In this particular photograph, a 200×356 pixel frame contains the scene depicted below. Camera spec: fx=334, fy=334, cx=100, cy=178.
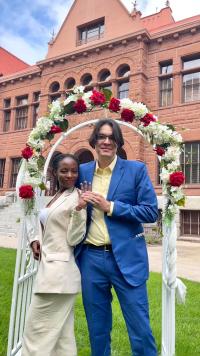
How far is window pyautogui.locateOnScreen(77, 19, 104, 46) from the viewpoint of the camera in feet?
69.4

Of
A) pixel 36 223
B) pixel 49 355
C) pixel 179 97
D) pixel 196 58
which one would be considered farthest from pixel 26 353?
pixel 196 58

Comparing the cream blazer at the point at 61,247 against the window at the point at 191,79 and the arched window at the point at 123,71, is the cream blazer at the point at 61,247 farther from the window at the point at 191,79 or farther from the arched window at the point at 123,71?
the arched window at the point at 123,71

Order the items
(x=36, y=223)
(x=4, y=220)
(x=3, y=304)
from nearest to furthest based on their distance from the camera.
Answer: (x=36, y=223) → (x=3, y=304) → (x=4, y=220)

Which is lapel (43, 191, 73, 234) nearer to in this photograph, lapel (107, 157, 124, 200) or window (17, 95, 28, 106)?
lapel (107, 157, 124, 200)

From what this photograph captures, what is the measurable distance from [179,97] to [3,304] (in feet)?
49.2

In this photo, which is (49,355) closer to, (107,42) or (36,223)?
(36,223)

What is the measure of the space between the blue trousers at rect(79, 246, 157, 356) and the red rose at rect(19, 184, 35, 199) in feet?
3.59

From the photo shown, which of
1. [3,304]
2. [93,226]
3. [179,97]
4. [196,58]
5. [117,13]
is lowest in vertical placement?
[3,304]

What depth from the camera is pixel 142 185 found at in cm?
286

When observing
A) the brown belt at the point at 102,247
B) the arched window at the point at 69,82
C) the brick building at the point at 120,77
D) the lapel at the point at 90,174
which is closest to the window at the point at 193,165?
the brick building at the point at 120,77

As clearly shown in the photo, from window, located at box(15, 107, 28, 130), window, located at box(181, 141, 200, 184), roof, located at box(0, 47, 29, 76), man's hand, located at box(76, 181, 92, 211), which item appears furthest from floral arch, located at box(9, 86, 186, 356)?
roof, located at box(0, 47, 29, 76)

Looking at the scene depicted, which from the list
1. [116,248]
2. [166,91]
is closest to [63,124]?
[116,248]

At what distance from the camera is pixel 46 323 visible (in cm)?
274

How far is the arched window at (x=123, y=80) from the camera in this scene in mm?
19078
